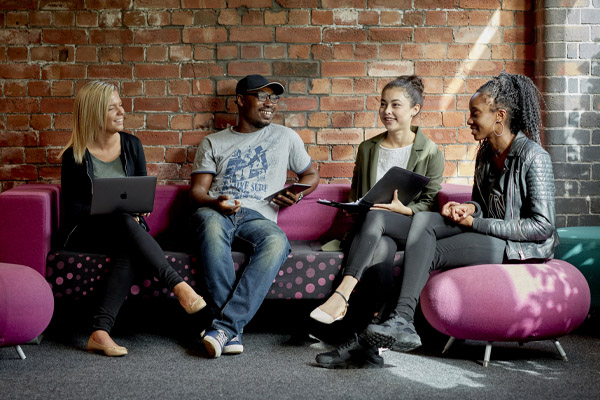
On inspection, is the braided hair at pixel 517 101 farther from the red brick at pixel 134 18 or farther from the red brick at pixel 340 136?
the red brick at pixel 134 18

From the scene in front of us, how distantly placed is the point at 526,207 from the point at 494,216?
0.14 m

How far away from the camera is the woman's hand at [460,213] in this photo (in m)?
2.74

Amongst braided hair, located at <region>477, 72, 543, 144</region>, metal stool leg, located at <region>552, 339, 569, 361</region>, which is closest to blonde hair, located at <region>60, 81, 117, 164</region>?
braided hair, located at <region>477, 72, 543, 144</region>

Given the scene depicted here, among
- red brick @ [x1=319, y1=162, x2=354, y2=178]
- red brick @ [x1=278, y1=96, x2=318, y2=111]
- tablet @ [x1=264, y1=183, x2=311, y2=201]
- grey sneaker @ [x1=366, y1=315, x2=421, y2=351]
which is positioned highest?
red brick @ [x1=278, y1=96, x2=318, y2=111]

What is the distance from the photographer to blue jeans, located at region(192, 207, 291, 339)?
2781mm

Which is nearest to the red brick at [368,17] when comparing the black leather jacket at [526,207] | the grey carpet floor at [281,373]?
the black leather jacket at [526,207]

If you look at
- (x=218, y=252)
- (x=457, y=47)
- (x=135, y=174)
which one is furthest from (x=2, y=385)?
(x=457, y=47)

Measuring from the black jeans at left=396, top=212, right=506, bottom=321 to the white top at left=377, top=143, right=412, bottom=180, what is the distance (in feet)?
1.64

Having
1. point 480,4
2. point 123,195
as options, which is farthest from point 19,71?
point 480,4

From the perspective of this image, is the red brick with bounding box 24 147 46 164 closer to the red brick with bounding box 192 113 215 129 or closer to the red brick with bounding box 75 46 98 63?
the red brick with bounding box 75 46 98 63

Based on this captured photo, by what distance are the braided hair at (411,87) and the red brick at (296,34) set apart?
0.64m

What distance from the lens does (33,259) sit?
9.45 feet

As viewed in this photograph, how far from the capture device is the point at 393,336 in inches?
98.1

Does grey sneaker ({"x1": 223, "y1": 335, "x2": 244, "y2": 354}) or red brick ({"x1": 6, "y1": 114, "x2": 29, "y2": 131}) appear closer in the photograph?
grey sneaker ({"x1": 223, "y1": 335, "x2": 244, "y2": 354})
